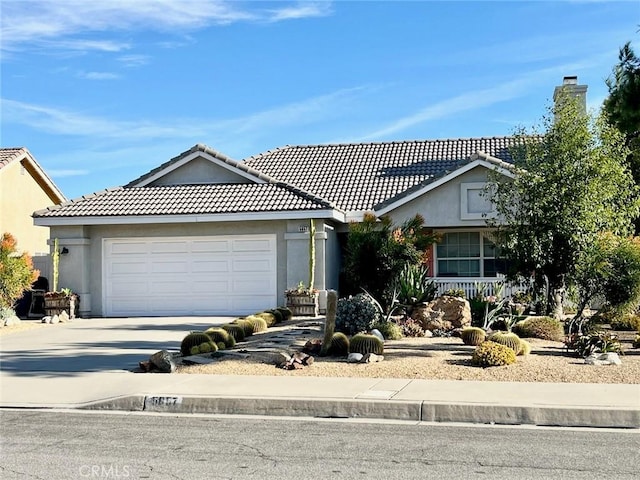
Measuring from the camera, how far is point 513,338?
1387 centimetres

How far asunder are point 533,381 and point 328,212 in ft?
38.4

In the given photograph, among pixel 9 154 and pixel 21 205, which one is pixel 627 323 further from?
pixel 9 154

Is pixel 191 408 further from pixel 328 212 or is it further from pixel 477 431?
pixel 328 212

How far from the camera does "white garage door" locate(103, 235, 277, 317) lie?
23.5m

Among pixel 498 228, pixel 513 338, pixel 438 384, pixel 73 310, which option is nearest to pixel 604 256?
pixel 498 228

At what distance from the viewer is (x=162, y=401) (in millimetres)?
10406

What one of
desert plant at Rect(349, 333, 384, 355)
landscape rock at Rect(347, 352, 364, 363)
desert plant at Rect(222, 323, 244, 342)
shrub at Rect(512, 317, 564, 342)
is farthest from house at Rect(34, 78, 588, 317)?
landscape rock at Rect(347, 352, 364, 363)

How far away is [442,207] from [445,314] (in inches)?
342

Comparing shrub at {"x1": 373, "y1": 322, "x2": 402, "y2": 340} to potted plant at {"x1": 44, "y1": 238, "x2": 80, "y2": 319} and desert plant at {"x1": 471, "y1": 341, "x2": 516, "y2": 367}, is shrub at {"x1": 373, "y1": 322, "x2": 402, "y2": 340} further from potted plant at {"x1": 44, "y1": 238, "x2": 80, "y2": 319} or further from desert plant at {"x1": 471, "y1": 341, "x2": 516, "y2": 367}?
potted plant at {"x1": 44, "y1": 238, "x2": 80, "y2": 319}

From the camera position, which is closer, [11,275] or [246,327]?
[246,327]

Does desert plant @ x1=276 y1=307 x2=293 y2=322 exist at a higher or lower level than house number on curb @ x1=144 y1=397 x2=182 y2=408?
higher

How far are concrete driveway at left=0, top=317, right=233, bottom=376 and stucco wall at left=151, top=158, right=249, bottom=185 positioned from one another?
17.4ft

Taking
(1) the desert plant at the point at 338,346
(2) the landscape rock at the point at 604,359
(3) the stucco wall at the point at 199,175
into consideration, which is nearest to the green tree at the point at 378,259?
(1) the desert plant at the point at 338,346

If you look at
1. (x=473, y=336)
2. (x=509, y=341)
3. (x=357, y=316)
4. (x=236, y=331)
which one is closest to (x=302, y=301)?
(x=236, y=331)
